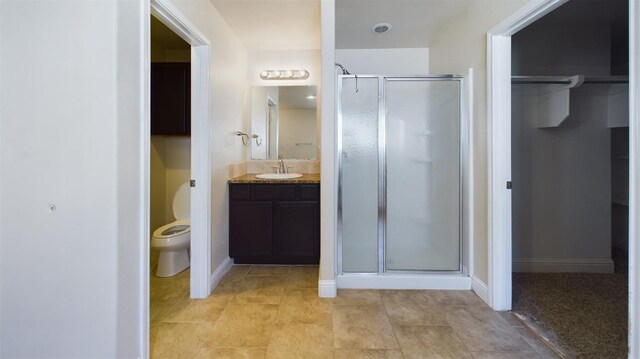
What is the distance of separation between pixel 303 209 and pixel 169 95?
188 cm

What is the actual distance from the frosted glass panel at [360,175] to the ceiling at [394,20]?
2.04 feet

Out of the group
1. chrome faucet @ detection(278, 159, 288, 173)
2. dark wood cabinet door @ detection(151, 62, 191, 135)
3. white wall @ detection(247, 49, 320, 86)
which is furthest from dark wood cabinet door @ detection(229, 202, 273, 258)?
white wall @ detection(247, 49, 320, 86)

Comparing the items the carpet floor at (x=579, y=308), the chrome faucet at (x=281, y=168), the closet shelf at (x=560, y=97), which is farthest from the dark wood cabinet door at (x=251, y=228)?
the closet shelf at (x=560, y=97)

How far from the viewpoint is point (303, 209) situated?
2762mm

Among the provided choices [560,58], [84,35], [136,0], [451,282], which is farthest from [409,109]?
[84,35]

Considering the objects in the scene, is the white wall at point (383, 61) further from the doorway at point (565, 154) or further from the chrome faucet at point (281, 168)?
the chrome faucet at point (281, 168)

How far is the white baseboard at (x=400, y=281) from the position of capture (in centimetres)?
236

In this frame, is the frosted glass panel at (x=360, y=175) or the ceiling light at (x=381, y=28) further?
the ceiling light at (x=381, y=28)

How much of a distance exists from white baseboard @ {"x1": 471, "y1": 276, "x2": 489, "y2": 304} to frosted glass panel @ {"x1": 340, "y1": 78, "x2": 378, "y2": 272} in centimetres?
80

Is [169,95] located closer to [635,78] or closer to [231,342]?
[231,342]

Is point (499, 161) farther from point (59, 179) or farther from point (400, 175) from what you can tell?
point (59, 179)

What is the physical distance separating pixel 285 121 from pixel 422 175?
1683mm

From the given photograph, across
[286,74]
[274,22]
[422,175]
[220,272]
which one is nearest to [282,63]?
[286,74]

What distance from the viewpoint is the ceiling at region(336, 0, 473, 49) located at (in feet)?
7.58
